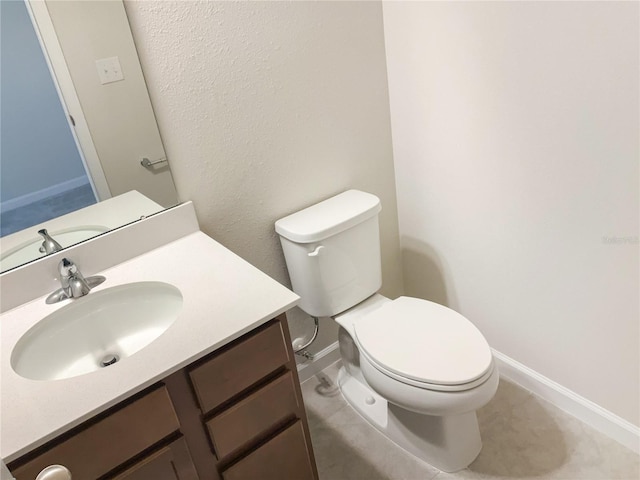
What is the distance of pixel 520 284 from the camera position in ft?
5.85

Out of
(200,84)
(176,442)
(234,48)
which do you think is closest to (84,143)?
(200,84)

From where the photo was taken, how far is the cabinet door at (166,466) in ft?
3.54

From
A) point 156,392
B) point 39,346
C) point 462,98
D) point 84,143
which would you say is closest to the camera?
point 156,392

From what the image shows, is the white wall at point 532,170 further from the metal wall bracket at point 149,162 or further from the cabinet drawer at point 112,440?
the cabinet drawer at point 112,440

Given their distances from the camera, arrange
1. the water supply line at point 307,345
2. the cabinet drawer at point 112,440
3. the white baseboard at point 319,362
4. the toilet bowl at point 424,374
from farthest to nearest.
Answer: the white baseboard at point 319,362, the water supply line at point 307,345, the toilet bowl at point 424,374, the cabinet drawer at point 112,440

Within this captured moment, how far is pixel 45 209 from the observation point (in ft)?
4.47

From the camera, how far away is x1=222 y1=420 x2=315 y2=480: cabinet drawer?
50.3 inches

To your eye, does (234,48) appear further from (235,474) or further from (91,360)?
(235,474)

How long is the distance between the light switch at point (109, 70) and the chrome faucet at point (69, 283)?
494mm

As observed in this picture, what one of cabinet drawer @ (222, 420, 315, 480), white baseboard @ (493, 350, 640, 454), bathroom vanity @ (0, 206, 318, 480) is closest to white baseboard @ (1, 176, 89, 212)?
bathroom vanity @ (0, 206, 318, 480)

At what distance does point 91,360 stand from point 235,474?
45cm

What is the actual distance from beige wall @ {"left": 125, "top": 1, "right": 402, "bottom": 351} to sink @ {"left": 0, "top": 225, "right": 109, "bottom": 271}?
0.28 metres

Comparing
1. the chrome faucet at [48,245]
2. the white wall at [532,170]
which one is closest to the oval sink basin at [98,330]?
the chrome faucet at [48,245]

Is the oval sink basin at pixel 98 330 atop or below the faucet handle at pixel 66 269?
below
